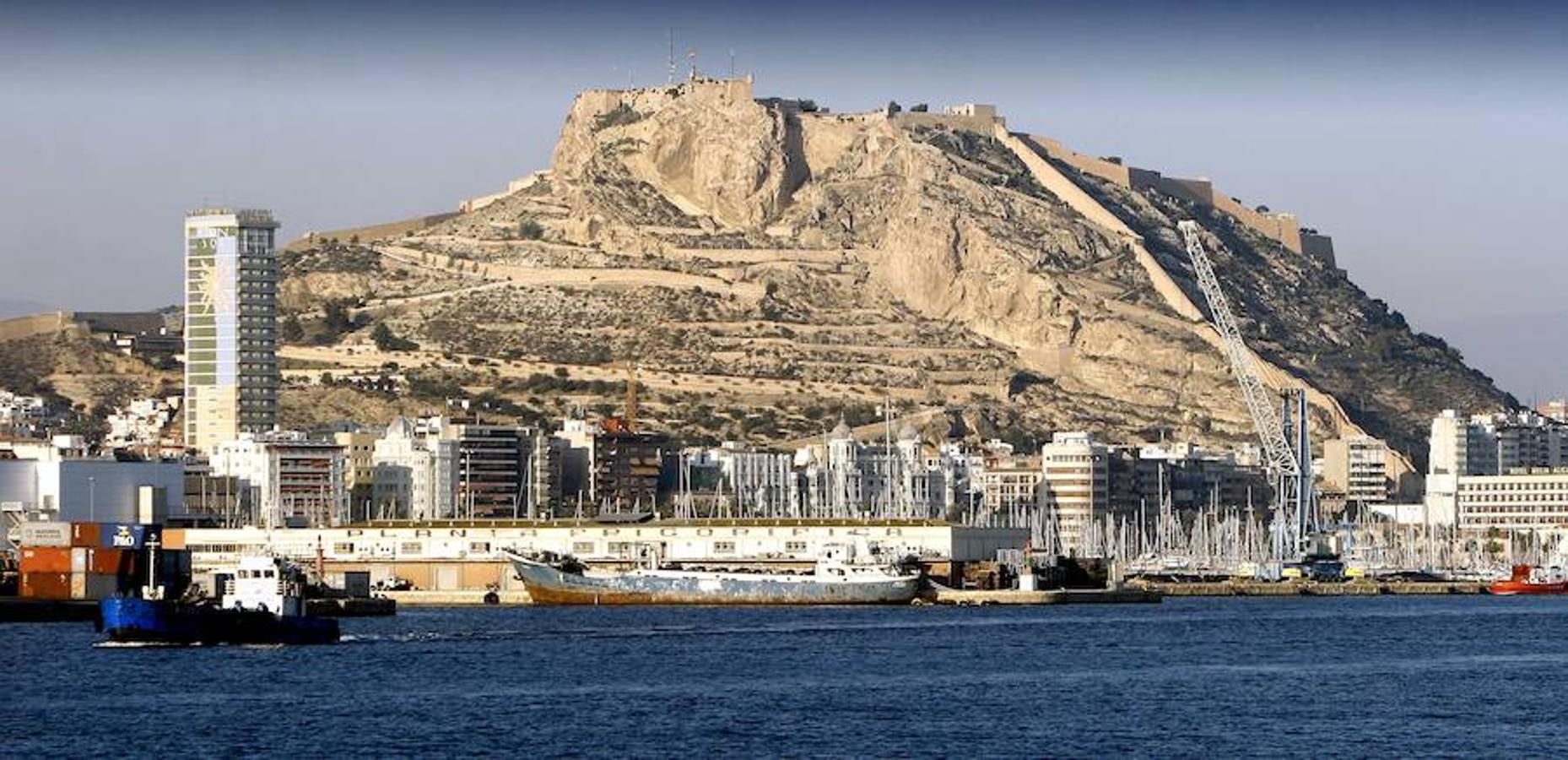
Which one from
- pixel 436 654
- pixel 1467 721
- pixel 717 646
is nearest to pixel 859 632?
pixel 717 646

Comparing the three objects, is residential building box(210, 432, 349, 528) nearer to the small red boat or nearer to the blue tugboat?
the small red boat

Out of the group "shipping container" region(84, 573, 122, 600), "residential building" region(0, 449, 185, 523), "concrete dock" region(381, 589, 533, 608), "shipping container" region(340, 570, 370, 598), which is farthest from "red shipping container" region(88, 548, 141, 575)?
"residential building" region(0, 449, 185, 523)

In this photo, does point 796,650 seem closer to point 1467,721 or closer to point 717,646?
point 717,646

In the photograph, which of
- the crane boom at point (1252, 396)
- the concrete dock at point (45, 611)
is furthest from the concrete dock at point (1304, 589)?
the concrete dock at point (45, 611)

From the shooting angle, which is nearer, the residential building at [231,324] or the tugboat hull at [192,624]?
the tugboat hull at [192,624]

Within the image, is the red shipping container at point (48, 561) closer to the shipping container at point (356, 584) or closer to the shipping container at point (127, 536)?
the shipping container at point (127, 536)

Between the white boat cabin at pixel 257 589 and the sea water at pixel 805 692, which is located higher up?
the white boat cabin at pixel 257 589

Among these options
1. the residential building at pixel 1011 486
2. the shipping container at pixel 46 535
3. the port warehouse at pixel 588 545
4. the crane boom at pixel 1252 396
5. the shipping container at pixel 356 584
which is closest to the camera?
the shipping container at pixel 46 535
